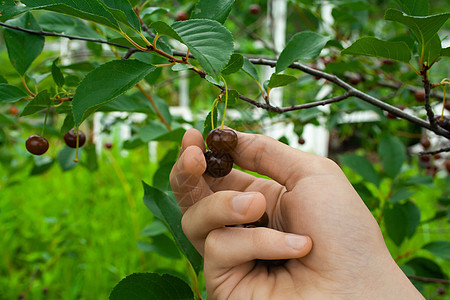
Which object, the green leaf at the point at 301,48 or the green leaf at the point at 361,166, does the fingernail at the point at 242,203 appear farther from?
the green leaf at the point at 361,166

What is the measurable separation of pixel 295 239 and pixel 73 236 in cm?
170

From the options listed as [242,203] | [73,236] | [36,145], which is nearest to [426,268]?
[242,203]

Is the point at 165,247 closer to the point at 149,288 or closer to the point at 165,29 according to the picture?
the point at 149,288

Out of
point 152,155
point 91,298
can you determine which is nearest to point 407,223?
point 91,298

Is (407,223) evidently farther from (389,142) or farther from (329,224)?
(329,224)

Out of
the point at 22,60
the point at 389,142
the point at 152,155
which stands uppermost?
the point at 22,60

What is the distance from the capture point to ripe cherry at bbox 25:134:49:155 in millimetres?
745

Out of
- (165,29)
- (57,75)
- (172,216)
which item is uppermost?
(165,29)

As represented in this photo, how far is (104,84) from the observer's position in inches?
19.5

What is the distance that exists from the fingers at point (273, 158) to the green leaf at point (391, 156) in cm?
69

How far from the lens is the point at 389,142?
4.07ft

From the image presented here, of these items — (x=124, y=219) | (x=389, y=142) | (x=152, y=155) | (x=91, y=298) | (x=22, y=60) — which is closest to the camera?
(x=22, y=60)

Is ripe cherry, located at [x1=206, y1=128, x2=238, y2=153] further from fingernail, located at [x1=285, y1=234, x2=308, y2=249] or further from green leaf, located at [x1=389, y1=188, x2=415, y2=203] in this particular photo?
green leaf, located at [x1=389, y1=188, x2=415, y2=203]

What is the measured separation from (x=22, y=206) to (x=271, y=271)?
214 centimetres
